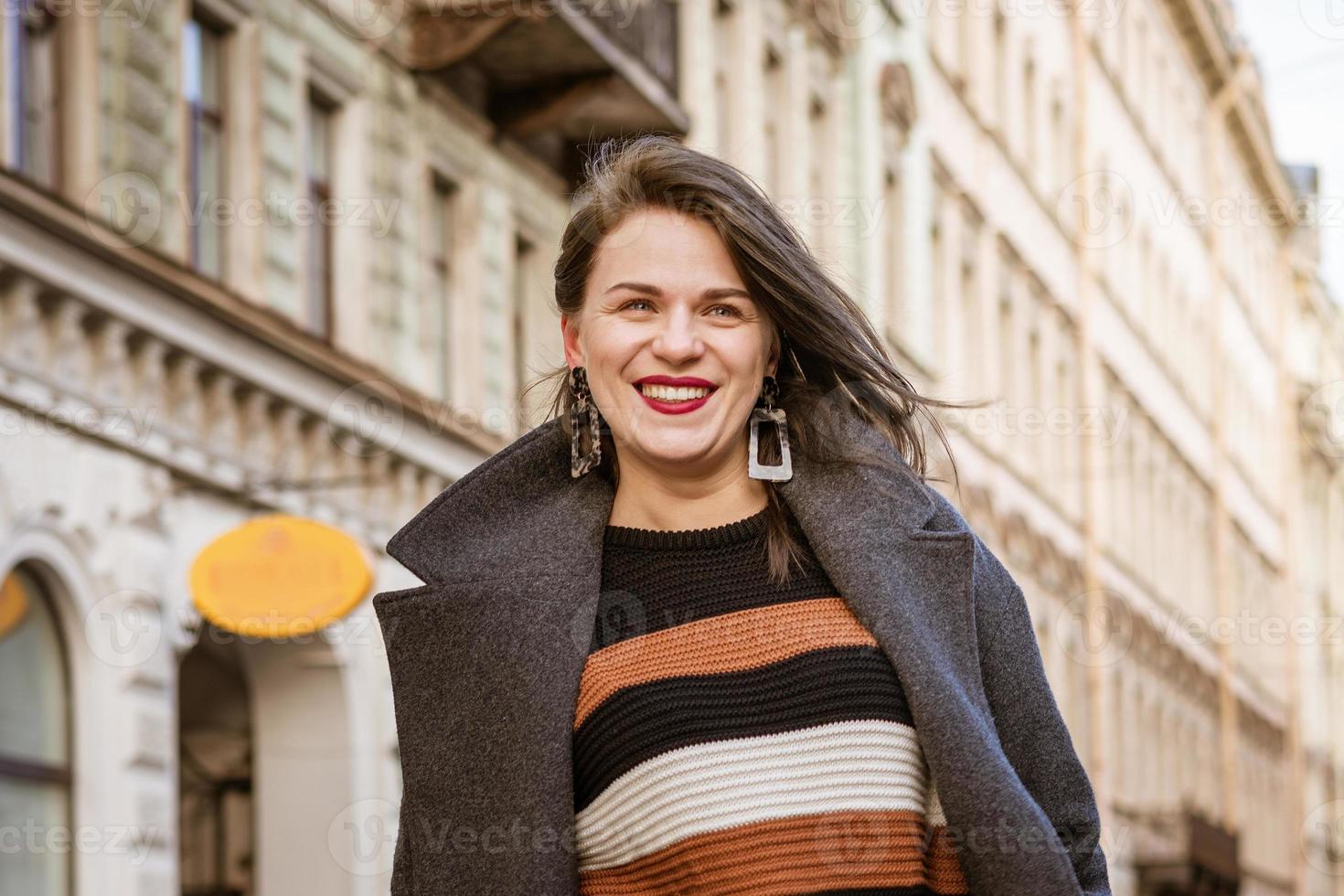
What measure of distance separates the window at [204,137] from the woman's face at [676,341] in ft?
29.0

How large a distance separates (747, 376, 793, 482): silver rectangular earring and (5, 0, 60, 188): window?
7.40 meters

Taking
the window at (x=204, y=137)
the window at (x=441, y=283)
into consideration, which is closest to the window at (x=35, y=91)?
the window at (x=204, y=137)

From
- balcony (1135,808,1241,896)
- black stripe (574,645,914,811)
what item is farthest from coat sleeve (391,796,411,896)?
balcony (1135,808,1241,896)

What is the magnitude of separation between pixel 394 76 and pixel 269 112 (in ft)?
5.86

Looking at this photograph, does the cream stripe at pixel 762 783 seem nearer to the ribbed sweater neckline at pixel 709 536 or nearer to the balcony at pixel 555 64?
the ribbed sweater neckline at pixel 709 536

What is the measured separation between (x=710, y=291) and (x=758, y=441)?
0.28 m

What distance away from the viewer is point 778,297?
11.3ft

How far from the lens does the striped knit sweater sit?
10.7ft

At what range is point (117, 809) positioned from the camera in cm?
1108

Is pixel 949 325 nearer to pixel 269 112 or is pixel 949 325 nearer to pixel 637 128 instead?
pixel 637 128

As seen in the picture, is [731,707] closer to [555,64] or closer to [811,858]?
[811,858]

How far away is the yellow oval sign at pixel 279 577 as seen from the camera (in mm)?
11211

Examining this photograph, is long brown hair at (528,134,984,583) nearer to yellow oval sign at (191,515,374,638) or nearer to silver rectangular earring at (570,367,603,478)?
silver rectangular earring at (570,367,603,478)

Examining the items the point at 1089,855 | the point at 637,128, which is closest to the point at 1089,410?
the point at 637,128
